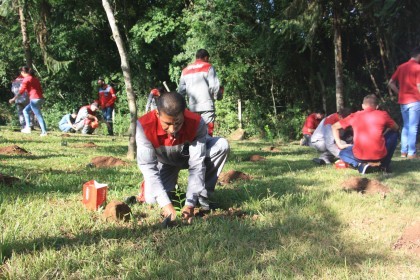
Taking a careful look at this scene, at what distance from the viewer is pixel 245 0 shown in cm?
1470

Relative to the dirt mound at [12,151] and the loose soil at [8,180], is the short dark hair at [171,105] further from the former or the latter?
the dirt mound at [12,151]

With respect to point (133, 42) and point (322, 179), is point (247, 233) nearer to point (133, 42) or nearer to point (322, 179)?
point (322, 179)

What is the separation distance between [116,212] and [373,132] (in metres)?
4.12

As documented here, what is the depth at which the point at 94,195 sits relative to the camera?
11.2 feet

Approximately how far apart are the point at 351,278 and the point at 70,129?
1326cm

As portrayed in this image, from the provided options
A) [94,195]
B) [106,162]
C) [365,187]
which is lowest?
[365,187]

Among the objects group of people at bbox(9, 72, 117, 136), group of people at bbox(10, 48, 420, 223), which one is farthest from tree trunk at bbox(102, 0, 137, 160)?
group of people at bbox(9, 72, 117, 136)

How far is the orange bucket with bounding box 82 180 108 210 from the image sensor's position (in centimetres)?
341

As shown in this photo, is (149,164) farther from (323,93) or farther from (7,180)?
(323,93)

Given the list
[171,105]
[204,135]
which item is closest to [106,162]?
[204,135]

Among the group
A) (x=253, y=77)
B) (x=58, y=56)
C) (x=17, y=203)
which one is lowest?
(x=17, y=203)

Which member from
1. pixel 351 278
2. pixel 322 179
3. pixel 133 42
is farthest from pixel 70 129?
pixel 351 278

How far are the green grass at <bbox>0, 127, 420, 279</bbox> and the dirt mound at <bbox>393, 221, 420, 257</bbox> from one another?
0.06 meters

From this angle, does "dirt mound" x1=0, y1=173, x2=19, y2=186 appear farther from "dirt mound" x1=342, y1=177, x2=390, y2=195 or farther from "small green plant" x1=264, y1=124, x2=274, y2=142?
"small green plant" x1=264, y1=124, x2=274, y2=142
